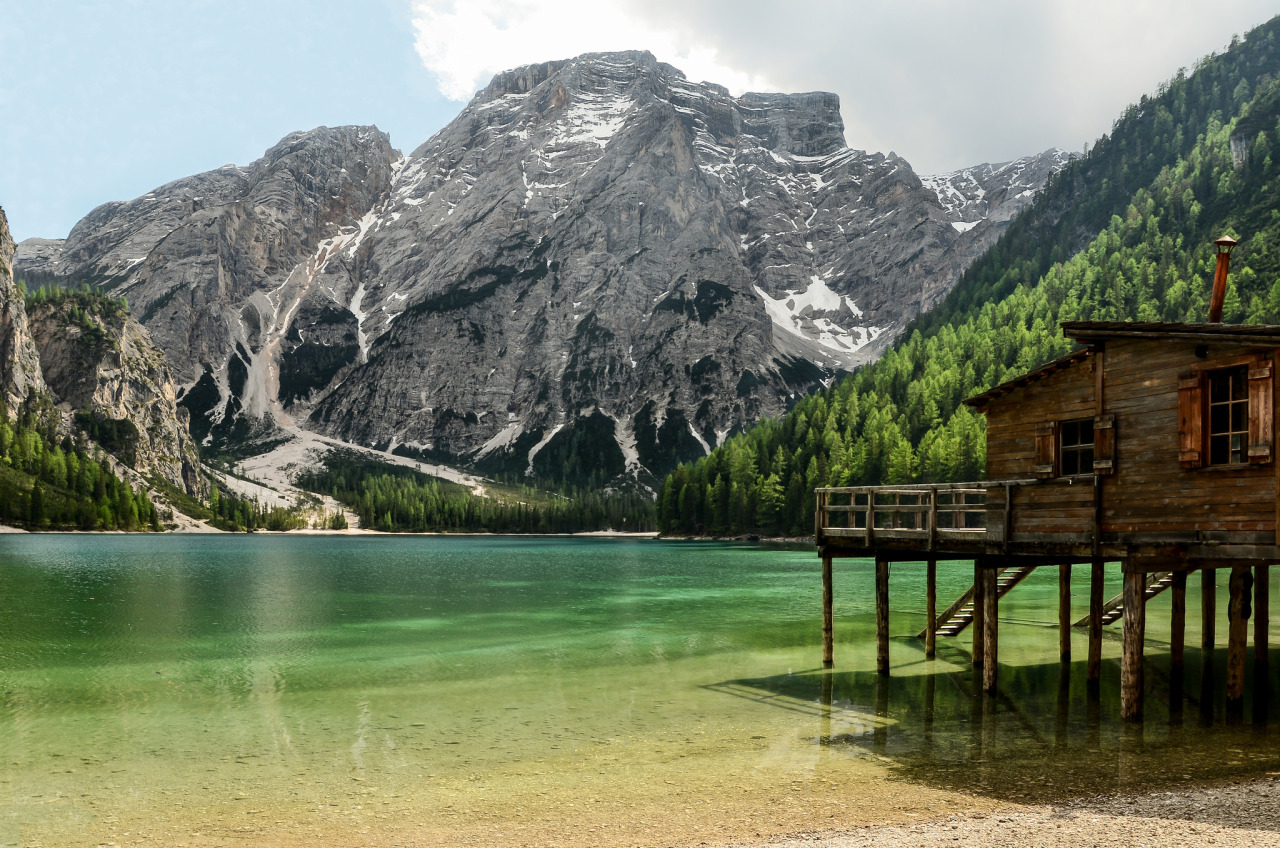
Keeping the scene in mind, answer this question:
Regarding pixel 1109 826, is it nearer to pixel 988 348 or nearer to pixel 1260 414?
pixel 1260 414

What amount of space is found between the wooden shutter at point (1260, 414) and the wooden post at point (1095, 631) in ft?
24.5

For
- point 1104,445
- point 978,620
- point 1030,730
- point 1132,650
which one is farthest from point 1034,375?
point 1030,730

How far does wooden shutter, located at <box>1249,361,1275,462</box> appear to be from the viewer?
65.5 ft

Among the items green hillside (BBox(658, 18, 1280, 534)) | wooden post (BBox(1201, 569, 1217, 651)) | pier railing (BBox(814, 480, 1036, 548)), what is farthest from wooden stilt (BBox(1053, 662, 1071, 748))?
green hillside (BBox(658, 18, 1280, 534))

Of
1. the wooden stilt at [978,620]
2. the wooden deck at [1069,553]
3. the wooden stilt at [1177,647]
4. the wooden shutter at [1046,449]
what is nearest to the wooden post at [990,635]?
the wooden deck at [1069,553]

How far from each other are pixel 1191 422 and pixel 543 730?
17867 mm

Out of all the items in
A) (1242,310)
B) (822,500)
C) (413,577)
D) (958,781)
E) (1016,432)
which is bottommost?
(413,577)

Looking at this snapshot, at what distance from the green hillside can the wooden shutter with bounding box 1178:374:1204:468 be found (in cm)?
10593

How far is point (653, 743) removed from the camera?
22.0 meters

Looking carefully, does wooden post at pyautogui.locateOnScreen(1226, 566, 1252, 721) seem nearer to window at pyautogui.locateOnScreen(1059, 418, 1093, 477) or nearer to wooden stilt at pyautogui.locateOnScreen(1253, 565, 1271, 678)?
wooden stilt at pyautogui.locateOnScreen(1253, 565, 1271, 678)

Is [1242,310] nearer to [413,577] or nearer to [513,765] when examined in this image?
[413,577]

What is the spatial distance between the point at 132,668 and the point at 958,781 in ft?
102

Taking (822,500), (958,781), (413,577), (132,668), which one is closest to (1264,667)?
(822,500)

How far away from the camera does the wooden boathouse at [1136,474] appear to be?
67.9ft
